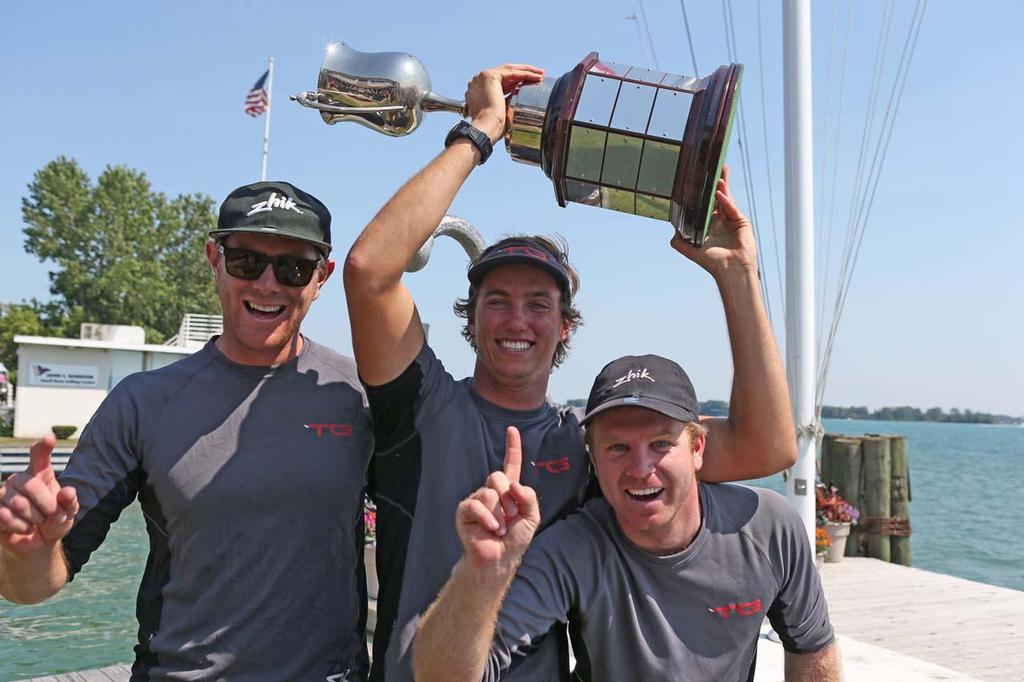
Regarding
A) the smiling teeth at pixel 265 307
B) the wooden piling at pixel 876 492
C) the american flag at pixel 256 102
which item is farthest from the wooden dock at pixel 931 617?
the american flag at pixel 256 102

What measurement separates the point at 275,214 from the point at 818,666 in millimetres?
1958

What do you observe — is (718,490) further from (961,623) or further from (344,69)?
(961,623)

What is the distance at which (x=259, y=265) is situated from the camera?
7.81 feet

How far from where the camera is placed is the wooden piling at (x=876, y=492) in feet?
38.9

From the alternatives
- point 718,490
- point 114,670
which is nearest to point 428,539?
point 718,490

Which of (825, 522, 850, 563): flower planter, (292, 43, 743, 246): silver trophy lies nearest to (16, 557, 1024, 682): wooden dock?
A: (825, 522, 850, 563): flower planter

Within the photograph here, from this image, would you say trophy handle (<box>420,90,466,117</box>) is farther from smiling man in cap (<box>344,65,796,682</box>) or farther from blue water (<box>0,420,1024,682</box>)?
blue water (<box>0,420,1024,682</box>)

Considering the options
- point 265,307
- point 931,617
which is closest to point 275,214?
point 265,307

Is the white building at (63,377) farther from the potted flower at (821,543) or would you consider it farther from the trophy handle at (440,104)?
the trophy handle at (440,104)

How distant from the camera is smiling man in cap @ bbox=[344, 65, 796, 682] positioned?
2.20m

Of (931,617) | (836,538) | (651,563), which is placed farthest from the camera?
(836,538)

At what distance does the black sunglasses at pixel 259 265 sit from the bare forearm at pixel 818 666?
1766mm

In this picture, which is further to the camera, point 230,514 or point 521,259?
point 521,259

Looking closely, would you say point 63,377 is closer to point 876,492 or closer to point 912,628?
point 876,492
